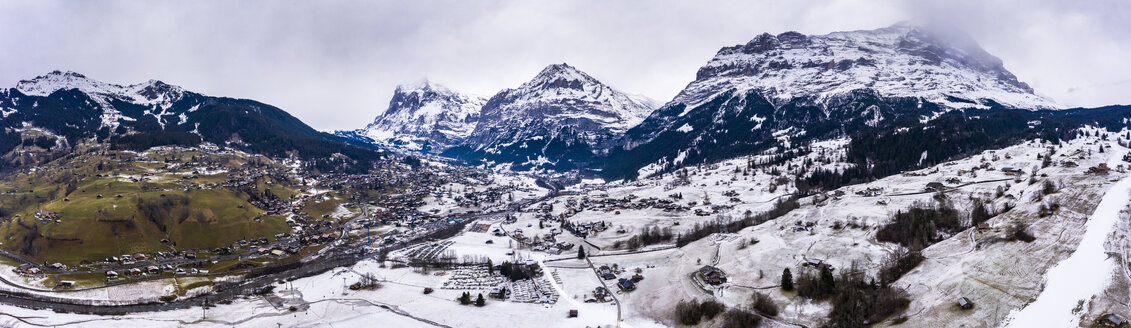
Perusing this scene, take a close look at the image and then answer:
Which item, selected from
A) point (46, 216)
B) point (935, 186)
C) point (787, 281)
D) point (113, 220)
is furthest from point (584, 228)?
point (46, 216)

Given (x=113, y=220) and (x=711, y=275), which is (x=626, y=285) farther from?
(x=113, y=220)

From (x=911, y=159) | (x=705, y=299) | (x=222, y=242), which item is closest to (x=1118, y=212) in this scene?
(x=705, y=299)

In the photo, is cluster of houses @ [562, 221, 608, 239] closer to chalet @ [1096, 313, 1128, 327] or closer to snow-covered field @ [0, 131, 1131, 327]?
snow-covered field @ [0, 131, 1131, 327]

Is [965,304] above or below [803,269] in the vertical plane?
above

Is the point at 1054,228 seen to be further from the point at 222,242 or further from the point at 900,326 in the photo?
the point at 222,242

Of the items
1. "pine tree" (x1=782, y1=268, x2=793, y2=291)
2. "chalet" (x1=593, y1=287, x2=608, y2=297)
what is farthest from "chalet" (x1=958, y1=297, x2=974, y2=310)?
"chalet" (x1=593, y1=287, x2=608, y2=297)

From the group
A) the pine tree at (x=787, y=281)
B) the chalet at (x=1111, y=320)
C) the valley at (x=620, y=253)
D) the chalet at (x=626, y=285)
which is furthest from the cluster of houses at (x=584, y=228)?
the chalet at (x=1111, y=320)

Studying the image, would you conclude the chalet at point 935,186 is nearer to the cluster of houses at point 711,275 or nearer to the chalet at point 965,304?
the cluster of houses at point 711,275
